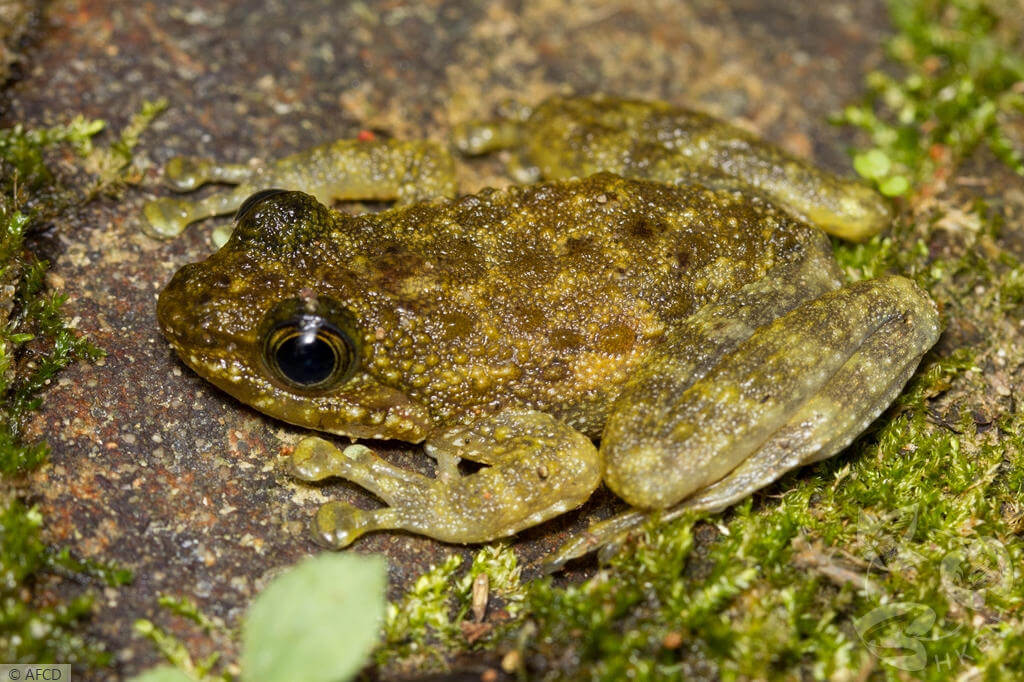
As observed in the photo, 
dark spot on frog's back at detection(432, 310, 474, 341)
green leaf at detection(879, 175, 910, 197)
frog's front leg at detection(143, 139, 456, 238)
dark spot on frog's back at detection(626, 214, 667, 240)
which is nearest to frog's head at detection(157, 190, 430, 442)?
dark spot on frog's back at detection(432, 310, 474, 341)

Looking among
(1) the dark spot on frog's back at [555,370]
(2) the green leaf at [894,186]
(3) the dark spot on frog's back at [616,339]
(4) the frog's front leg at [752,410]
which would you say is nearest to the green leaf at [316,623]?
(4) the frog's front leg at [752,410]

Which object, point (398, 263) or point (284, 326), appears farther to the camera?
point (398, 263)

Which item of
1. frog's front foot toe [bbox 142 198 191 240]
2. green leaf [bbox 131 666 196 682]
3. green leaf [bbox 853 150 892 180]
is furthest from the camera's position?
green leaf [bbox 853 150 892 180]

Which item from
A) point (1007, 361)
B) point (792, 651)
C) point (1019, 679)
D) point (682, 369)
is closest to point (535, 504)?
point (682, 369)

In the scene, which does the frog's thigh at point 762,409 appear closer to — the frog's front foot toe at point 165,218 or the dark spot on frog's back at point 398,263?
the dark spot on frog's back at point 398,263

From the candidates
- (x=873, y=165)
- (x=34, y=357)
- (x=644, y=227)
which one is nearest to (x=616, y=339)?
(x=644, y=227)

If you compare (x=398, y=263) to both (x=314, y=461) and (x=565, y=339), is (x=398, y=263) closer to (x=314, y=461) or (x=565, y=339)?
(x=565, y=339)

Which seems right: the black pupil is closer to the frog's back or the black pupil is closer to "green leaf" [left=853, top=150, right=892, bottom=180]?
the frog's back
